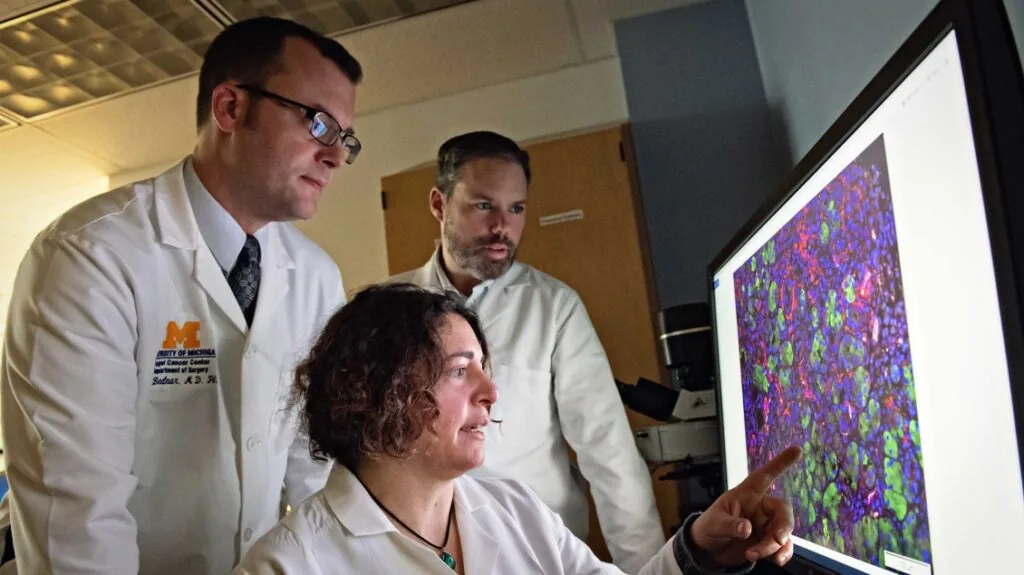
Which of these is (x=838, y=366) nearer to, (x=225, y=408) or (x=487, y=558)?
(x=487, y=558)

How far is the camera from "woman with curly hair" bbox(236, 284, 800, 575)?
880mm

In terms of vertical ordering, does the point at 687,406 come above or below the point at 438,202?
below

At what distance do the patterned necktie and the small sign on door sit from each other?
4.05 feet

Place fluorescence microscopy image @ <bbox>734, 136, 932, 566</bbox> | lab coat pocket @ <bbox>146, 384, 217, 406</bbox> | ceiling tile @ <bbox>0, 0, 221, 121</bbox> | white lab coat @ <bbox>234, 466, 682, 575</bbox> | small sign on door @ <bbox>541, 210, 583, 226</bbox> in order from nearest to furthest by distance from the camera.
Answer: fluorescence microscopy image @ <bbox>734, 136, 932, 566</bbox> → white lab coat @ <bbox>234, 466, 682, 575</bbox> → lab coat pocket @ <bbox>146, 384, 217, 406</bbox> → ceiling tile @ <bbox>0, 0, 221, 121</bbox> → small sign on door @ <bbox>541, 210, 583, 226</bbox>

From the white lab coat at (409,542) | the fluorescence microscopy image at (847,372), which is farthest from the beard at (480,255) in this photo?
the fluorescence microscopy image at (847,372)

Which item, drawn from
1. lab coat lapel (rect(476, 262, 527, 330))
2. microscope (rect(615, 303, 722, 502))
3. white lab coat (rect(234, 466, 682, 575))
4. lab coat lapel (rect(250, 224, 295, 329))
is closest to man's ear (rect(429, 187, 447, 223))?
lab coat lapel (rect(476, 262, 527, 330))

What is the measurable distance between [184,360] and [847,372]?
1.06 meters

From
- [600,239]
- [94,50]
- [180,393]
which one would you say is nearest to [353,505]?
[180,393]

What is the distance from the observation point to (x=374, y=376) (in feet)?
3.33

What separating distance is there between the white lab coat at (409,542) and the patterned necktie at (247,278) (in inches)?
20.2

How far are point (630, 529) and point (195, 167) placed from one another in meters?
1.23

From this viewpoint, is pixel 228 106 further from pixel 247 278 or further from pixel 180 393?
pixel 180 393

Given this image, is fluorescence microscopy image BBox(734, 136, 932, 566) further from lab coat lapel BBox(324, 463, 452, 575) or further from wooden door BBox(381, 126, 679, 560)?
wooden door BBox(381, 126, 679, 560)

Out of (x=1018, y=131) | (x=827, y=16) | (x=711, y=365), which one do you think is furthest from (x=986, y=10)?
(x=827, y=16)
